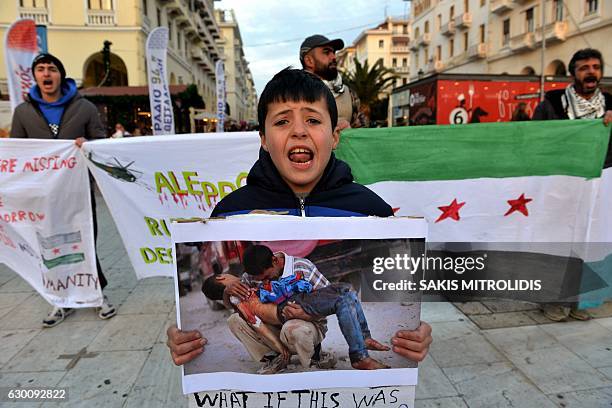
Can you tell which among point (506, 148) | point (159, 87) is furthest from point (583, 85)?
point (159, 87)

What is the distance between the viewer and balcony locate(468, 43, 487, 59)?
109 feet

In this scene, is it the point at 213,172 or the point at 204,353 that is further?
the point at 213,172

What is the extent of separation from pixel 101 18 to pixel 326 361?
978 inches

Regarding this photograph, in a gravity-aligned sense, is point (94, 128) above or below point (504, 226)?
above

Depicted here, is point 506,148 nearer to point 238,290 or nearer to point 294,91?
point 294,91

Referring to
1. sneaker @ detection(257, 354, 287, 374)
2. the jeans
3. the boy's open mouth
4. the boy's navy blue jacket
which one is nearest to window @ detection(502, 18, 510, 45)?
the boy's navy blue jacket

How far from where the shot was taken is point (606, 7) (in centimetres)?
2094

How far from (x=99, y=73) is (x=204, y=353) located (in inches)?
1235

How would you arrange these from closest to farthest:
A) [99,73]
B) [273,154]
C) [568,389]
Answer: [273,154] < [568,389] < [99,73]

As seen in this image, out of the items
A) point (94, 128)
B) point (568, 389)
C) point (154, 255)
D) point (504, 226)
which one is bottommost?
point (568, 389)

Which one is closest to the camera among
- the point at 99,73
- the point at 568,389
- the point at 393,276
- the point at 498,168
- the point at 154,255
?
the point at 393,276

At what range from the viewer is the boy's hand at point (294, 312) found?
120cm

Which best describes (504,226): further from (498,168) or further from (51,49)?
(51,49)

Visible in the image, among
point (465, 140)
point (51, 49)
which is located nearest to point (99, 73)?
point (51, 49)
